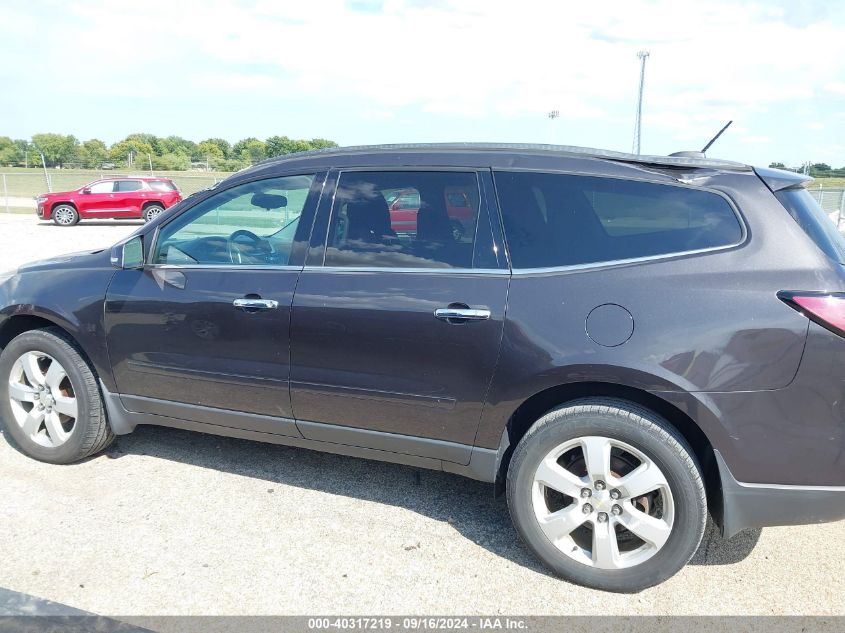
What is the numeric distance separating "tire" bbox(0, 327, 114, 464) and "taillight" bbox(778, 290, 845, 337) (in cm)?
360

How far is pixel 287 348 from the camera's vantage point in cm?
328

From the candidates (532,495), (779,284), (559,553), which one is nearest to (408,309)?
(532,495)

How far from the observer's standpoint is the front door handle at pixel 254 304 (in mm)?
3279

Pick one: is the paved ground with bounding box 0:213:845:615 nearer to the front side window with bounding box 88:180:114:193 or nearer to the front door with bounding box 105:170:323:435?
the front door with bounding box 105:170:323:435

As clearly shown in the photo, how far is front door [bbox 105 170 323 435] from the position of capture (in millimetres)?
3344

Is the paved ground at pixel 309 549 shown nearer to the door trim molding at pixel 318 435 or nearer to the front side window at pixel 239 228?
the door trim molding at pixel 318 435

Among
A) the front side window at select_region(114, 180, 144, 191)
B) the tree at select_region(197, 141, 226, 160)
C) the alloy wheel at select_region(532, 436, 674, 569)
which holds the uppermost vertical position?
the tree at select_region(197, 141, 226, 160)

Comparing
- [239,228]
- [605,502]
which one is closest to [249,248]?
[239,228]

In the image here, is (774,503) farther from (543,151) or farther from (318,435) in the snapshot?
(318,435)

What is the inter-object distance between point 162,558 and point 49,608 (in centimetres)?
53

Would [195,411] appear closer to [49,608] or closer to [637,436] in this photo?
[49,608]

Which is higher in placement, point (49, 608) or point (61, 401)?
point (61, 401)

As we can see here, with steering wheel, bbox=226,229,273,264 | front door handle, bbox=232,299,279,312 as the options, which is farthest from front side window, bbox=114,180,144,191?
front door handle, bbox=232,299,279,312

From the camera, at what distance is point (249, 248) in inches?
142
